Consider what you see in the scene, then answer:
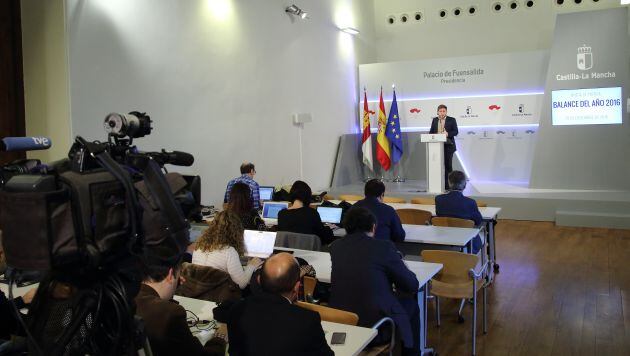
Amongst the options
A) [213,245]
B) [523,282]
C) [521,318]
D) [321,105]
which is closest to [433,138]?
[321,105]

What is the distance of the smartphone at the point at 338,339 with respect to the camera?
7.78 feet

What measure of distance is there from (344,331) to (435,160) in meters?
6.69

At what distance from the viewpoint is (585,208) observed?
816 centimetres

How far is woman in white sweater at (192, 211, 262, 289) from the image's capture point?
3.34 m

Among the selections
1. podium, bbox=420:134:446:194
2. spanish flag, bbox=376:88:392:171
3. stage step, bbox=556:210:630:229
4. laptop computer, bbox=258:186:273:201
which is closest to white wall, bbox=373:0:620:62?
spanish flag, bbox=376:88:392:171

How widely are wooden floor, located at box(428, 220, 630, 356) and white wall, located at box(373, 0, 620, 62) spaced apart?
502 cm

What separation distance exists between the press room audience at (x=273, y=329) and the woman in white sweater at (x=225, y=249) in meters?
1.23

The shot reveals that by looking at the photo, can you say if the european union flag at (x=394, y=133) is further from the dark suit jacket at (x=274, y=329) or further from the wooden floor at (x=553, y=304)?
the dark suit jacket at (x=274, y=329)

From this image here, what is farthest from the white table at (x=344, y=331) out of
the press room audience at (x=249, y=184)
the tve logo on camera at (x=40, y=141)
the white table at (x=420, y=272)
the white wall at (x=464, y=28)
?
the white wall at (x=464, y=28)

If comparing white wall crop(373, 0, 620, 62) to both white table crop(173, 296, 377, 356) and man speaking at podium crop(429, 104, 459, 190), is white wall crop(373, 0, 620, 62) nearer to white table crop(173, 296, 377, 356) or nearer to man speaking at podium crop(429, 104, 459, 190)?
man speaking at podium crop(429, 104, 459, 190)

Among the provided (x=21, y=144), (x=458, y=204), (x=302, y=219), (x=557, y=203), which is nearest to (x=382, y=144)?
(x=557, y=203)

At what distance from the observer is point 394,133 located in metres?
10.6

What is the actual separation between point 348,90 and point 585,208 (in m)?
5.06

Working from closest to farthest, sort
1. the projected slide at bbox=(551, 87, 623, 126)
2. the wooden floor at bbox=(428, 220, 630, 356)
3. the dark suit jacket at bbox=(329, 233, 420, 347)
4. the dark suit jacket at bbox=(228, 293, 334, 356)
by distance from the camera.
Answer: the dark suit jacket at bbox=(228, 293, 334, 356) < the dark suit jacket at bbox=(329, 233, 420, 347) < the wooden floor at bbox=(428, 220, 630, 356) < the projected slide at bbox=(551, 87, 623, 126)
